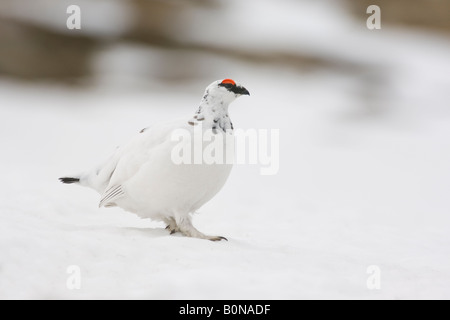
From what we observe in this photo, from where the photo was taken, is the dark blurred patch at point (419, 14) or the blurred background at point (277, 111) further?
the dark blurred patch at point (419, 14)

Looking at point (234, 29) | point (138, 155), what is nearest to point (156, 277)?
point (138, 155)

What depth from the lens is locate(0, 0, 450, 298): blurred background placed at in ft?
15.5

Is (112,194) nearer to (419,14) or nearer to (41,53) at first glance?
(41,53)

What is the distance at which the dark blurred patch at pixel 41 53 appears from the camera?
1723 centimetres

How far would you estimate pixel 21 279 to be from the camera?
9.30 feet

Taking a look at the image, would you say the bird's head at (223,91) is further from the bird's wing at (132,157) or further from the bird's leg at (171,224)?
the bird's leg at (171,224)

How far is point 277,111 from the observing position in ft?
48.8

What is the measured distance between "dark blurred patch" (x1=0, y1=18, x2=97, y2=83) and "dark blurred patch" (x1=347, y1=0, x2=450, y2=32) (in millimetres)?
11650

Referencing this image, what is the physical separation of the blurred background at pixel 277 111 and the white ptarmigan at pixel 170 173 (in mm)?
439

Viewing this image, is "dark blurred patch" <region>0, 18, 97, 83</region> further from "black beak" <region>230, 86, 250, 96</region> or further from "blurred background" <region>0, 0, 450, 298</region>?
"black beak" <region>230, 86, 250, 96</region>

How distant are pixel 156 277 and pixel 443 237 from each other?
3.29 m

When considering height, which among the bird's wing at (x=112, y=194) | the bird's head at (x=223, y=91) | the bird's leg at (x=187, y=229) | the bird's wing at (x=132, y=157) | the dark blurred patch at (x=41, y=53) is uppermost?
the dark blurred patch at (x=41, y=53)

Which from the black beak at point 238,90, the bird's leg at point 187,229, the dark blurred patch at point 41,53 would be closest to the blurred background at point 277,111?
the dark blurred patch at point 41,53

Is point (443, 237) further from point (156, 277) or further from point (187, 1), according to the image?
point (187, 1)
